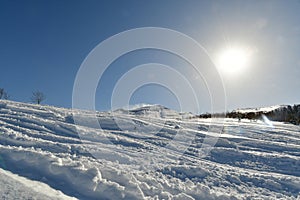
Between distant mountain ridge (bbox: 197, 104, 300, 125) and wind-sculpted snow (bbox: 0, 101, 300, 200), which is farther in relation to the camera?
distant mountain ridge (bbox: 197, 104, 300, 125)

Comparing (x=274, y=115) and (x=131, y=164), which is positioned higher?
(x=274, y=115)

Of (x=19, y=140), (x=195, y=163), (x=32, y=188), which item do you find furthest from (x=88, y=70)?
(x=32, y=188)

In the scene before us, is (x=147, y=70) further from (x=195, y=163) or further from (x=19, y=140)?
(x=19, y=140)

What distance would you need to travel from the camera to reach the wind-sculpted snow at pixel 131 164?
172 inches

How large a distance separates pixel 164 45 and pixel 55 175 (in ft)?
23.2

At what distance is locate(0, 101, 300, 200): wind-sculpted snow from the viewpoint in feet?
14.3

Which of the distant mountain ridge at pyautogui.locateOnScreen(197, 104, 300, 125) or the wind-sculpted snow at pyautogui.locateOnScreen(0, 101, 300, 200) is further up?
the distant mountain ridge at pyautogui.locateOnScreen(197, 104, 300, 125)

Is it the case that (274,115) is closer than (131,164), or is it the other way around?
(131,164)

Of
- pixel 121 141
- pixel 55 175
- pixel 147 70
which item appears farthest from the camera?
pixel 147 70

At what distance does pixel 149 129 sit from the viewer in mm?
10188

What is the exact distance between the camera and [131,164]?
19.5 feet

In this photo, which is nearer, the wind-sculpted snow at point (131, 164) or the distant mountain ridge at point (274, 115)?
the wind-sculpted snow at point (131, 164)

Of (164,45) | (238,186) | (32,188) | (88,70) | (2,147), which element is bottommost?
(238,186)

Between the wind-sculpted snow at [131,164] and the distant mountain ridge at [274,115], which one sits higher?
the distant mountain ridge at [274,115]
